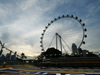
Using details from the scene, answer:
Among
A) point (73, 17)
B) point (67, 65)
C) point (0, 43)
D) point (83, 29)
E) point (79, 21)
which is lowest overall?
point (67, 65)

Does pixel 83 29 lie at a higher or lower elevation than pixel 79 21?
lower

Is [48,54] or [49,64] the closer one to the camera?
[49,64]

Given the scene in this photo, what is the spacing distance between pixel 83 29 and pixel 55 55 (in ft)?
175

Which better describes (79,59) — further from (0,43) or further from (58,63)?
(0,43)

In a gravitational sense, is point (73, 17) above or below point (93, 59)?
above

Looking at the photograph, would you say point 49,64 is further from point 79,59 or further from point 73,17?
point 73,17

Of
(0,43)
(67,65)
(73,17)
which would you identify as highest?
(73,17)

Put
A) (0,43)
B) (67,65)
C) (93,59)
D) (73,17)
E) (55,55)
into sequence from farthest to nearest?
(55,55) → (0,43) → (93,59) → (73,17) → (67,65)

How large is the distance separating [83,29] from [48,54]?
196 feet

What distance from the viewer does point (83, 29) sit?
48.5 meters

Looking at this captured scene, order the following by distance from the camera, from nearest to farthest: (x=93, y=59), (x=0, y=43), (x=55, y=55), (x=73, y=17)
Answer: (x=73, y=17)
(x=93, y=59)
(x=0, y=43)
(x=55, y=55)

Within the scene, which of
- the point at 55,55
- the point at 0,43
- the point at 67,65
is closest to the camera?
the point at 67,65

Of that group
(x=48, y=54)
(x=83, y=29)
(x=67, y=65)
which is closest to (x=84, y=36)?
(x=83, y=29)

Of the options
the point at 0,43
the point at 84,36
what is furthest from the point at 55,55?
the point at 0,43
